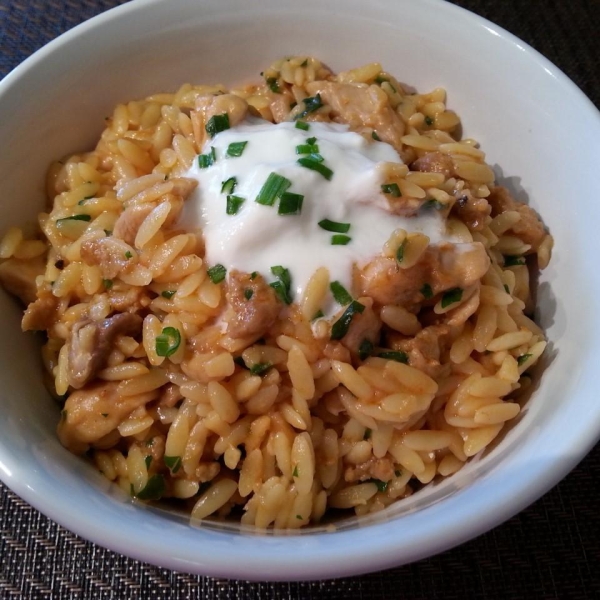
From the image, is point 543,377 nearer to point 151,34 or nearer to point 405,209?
point 405,209

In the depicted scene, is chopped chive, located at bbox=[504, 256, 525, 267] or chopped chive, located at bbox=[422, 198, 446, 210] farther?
chopped chive, located at bbox=[504, 256, 525, 267]

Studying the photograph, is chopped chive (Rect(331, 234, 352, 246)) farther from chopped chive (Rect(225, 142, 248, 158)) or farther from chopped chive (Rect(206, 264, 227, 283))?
chopped chive (Rect(225, 142, 248, 158))

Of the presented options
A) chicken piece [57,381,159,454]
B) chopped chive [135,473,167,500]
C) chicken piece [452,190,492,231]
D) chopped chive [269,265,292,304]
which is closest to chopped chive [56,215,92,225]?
chicken piece [57,381,159,454]

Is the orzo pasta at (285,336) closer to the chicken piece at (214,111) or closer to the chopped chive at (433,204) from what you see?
the chopped chive at (433,204)

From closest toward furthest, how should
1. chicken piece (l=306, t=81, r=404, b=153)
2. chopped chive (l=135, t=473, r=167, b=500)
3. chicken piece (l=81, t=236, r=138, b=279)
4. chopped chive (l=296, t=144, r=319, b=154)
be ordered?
1. chopped chive (l=135, t=473, r=167, b=500)
2. chicken piece (l=81, t=236, r=138, b=279)
3. chopped chive (l=296, t=144, r=319, b=154)
4. chicken piece (l=306, t=81, r=404, b=153)

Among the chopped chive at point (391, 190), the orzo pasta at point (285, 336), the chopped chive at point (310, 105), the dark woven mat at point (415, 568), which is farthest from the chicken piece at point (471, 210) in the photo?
the dark woven mat at point (415, 568)

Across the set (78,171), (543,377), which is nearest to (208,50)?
(78,171)

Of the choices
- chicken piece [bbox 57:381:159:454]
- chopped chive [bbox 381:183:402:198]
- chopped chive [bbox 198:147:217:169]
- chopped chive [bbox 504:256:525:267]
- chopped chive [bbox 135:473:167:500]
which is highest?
chopped chive [bbox 381:183:402:198]
